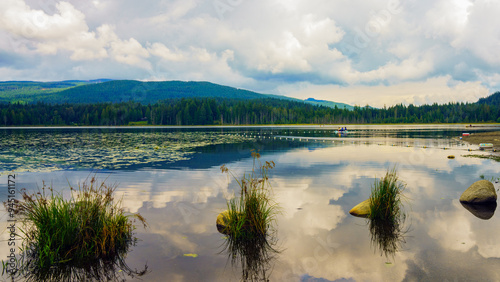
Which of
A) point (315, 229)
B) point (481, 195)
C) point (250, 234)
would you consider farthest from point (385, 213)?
point (481, 195)

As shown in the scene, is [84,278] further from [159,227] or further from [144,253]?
[159,227]

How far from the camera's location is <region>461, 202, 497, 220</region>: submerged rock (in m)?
13.7

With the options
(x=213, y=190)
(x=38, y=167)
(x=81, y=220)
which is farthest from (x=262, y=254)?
(x=38, y=167)

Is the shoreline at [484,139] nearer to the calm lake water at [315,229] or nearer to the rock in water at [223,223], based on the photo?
the calm lake water at [315,229]

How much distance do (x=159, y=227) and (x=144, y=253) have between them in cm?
234

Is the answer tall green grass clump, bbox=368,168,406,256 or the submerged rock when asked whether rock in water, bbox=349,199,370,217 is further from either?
the submerged rock

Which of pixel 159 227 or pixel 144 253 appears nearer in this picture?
pixel 144 253

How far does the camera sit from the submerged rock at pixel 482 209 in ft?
45.0

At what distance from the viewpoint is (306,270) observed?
350 inches

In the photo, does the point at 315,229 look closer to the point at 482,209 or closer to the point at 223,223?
the point at 223,223

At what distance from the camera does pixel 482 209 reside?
14625 mm

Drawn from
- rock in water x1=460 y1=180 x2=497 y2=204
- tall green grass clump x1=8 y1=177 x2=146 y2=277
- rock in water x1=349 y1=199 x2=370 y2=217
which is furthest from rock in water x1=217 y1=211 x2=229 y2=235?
rock in water x1=460 y1=180 x2=497 y2=204

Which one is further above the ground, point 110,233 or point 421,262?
point 110,233

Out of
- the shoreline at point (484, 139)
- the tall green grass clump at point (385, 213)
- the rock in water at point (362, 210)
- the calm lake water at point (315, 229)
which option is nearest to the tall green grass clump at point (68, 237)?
the calm lake water at point (315, 229)
